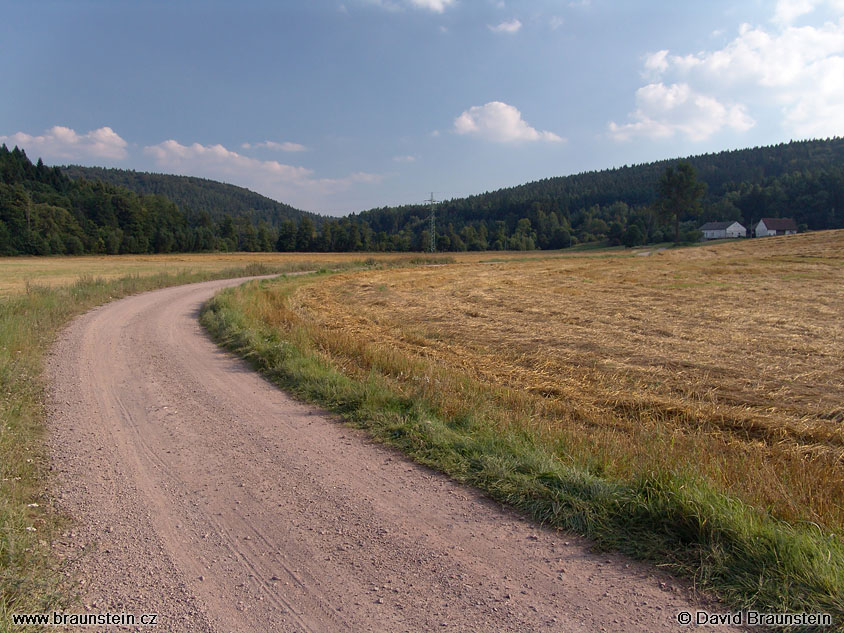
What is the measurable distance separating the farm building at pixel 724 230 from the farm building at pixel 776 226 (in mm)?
5859

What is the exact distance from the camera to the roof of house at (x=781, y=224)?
9350 centimetres

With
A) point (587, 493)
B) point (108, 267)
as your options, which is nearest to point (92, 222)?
point (108, 267)

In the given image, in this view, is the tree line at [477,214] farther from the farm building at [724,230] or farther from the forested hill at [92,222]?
the farm building at [724,230]

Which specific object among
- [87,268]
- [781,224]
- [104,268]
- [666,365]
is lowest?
[666,365]

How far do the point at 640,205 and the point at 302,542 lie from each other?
154730 mm

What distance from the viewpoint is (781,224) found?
94938 mm

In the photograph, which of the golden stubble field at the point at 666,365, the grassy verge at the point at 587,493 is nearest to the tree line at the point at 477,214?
the golden stubble field at the point at 666,365

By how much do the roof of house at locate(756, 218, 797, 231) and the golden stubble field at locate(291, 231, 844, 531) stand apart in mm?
83996

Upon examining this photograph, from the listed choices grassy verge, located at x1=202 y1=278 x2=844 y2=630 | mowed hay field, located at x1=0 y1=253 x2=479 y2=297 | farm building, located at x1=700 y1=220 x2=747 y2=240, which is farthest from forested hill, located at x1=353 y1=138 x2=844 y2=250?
grassy verge, located at x1=202 y1=278 x2=844 y2=630

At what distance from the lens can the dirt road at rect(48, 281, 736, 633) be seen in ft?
10.1

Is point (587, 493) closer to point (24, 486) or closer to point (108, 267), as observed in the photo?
point (24, 486)

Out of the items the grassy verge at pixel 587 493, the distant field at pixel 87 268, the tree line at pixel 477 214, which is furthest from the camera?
the tree line at pixel 477 214

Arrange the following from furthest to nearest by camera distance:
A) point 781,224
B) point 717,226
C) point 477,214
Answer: point 477,214, point 717,226, point 781,224

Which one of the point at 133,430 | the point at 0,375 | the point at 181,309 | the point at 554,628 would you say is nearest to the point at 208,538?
the point at 554,628
